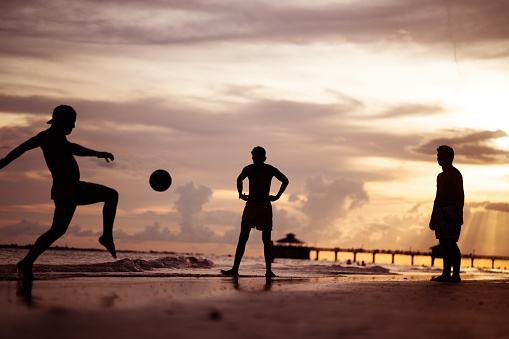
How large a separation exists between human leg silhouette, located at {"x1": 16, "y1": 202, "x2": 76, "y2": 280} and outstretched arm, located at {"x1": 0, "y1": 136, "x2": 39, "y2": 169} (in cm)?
77

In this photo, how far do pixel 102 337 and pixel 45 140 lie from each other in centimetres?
500

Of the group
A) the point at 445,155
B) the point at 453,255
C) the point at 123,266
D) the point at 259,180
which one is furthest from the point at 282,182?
the point at 123,266

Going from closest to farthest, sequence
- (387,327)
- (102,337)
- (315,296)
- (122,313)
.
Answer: (102,337)
(387,327)
(122,313)
(315,296)

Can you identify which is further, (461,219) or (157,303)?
(461,219)

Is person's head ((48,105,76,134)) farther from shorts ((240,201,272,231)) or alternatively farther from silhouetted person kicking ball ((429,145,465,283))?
silhouetted person kicking ball ((429,145,465,283))

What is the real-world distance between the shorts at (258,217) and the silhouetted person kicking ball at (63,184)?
3.17m

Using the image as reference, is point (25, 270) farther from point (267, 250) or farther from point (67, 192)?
point (267, 250)

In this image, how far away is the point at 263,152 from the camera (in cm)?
1053

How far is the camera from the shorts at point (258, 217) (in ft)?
34.2

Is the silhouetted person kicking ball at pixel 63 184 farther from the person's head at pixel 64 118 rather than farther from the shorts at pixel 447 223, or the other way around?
the shorts at pixel 447 223

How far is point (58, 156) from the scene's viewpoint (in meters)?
7.50

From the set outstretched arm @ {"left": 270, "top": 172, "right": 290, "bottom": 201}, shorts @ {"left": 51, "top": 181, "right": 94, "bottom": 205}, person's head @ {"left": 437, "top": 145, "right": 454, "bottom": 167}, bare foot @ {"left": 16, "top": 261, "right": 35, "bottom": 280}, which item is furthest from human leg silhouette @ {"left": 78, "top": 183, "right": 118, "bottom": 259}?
person's head @ {"left": 437, "top": 145, "right": 454, "bottom": 167}

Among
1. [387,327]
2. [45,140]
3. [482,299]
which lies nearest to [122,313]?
[387,327]

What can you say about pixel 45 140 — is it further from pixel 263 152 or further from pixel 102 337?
pixel 102 337
